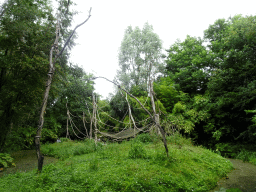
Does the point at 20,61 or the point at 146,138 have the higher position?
the point at 20,61

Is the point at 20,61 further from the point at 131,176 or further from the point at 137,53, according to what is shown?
the point at 137,53

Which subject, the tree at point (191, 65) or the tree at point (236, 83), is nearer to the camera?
the tree at point (236, 83)

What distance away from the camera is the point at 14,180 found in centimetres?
387

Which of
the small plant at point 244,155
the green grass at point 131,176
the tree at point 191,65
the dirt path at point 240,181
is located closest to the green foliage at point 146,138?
the green grass at point 131,176

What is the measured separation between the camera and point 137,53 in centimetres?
1478

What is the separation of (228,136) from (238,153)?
1486 millimetres

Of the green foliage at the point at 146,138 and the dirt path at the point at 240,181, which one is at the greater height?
the green foliage at the point at 146,138

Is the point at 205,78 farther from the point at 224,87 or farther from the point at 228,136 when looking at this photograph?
the point at 228,136

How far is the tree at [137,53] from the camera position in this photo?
547 inches

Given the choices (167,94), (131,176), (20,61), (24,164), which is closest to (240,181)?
(131,176)

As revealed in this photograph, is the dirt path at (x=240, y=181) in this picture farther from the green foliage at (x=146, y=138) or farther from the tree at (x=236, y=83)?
the green foliage at (x=146, y=138)

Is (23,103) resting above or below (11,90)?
below

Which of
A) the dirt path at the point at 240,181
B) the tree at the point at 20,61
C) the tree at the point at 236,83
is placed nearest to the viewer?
the dirt path at the point at 240,181

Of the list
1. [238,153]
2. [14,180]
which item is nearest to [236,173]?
[238,153]
